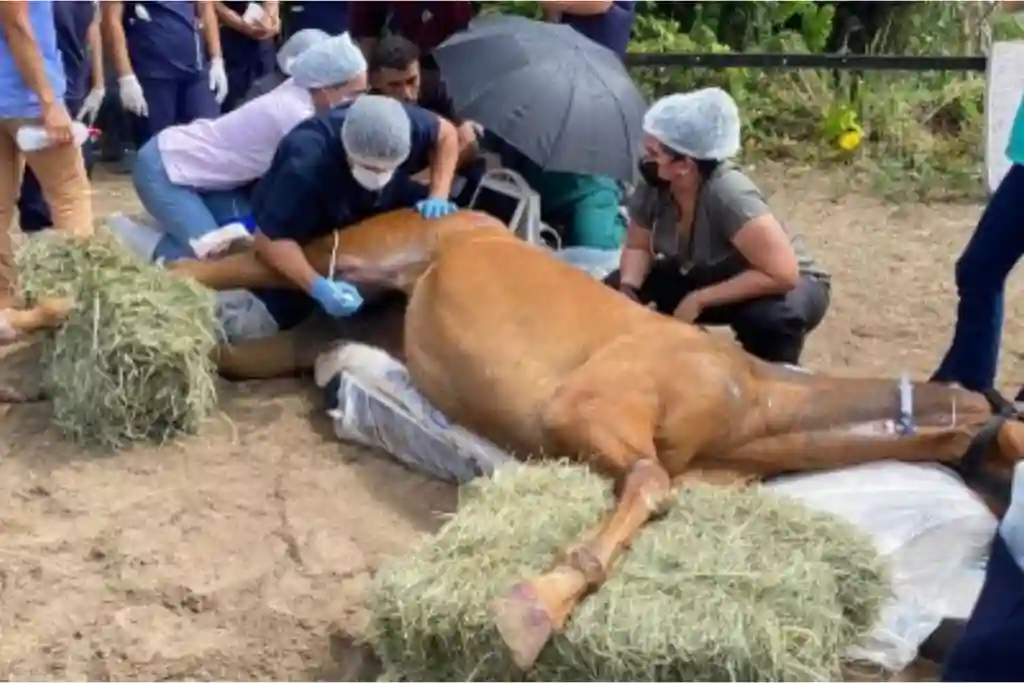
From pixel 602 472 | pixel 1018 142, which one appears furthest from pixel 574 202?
pixel 602 472

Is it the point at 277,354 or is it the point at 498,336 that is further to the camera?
the point at 277,354

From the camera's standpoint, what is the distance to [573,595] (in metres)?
3.32

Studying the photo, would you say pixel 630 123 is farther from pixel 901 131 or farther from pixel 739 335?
pixel 901 131

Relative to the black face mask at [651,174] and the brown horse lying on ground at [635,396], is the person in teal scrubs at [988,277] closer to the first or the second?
the brown horse lying on ground at [635,396]

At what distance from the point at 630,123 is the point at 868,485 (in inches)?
73.9

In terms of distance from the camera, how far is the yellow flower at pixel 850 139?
8953 mm

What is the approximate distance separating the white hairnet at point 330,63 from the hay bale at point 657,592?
7.12ft

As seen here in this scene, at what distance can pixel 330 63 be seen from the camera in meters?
5.42

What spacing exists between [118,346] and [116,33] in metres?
2.85

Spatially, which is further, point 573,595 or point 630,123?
point 630,123

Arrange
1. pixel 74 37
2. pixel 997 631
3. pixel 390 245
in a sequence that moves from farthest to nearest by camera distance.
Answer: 1. pixel 74 37
2. pixel 390 245
3. pixel 997 631

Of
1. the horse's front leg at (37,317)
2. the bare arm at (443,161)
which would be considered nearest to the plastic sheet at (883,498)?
the bare arm at (443,161)

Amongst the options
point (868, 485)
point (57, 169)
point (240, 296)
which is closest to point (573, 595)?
point (868, 485)

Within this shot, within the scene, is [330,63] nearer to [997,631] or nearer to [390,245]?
[390,245]
